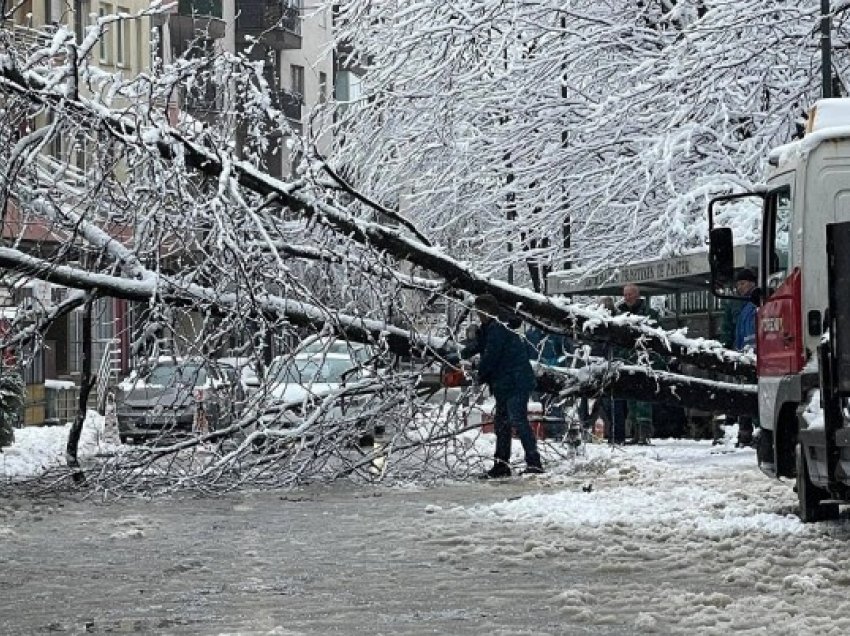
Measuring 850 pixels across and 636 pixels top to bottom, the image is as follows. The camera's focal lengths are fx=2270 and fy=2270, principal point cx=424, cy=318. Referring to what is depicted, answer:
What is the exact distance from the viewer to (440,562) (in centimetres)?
1376

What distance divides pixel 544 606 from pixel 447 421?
10.4 meters

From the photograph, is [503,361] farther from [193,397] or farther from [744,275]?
[744,275]

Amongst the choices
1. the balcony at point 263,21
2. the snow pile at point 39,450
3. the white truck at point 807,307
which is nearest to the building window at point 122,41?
the balcony at point 263,21

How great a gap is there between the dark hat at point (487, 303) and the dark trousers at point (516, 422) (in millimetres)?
1204

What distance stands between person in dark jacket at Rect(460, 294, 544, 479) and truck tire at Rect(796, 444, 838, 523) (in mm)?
7249

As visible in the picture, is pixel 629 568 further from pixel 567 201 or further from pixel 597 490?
pixel 567 201

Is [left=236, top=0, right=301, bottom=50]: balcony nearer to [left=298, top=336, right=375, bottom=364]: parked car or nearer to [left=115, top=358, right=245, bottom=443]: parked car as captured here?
[left=298, top=336, right=375, bottom=364]: parked car

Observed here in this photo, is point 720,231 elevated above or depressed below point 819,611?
above

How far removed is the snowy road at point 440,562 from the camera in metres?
10.8

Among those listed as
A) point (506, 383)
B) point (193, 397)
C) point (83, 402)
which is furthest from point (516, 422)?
point (83, 402)

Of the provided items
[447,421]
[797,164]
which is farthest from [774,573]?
[447,421]

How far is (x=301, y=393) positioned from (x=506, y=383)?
2.57 meters

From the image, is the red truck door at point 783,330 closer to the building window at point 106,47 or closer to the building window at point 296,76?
the building window at point 106,47

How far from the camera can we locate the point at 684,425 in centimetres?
2959
